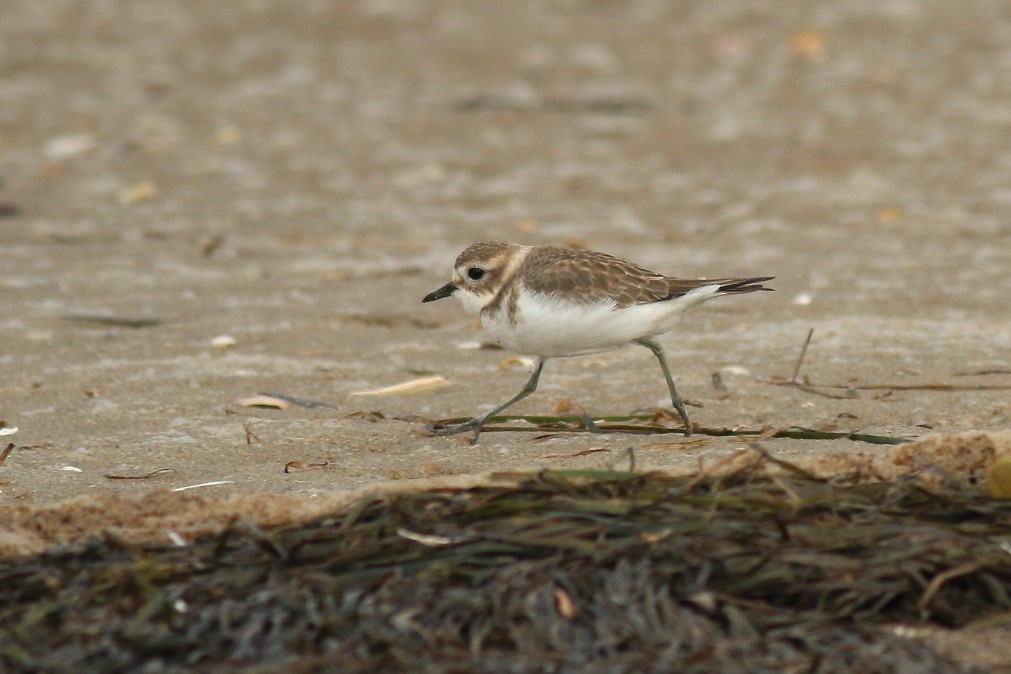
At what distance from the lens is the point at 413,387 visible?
4.87m

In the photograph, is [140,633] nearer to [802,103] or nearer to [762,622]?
[762,622]

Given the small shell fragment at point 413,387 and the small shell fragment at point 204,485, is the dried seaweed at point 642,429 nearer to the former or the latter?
the small shell fragment at point 413,387

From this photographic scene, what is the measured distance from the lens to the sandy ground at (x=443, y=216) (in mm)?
4340

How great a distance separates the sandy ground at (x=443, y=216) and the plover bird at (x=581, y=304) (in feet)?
1.01

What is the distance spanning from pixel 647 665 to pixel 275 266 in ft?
14.4

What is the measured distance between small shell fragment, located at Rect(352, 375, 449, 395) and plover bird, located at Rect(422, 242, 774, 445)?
426 mm

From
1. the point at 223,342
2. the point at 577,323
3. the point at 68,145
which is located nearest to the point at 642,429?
the point at 577,323

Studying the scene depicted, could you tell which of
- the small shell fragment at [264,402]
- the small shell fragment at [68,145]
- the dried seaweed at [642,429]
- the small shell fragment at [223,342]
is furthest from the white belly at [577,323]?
the small shell fragment at [68,145]

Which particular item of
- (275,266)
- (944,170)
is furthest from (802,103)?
(275,266)

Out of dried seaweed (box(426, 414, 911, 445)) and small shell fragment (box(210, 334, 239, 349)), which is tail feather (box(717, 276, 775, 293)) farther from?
small shell fragment (box(210, 334, 239, 349))

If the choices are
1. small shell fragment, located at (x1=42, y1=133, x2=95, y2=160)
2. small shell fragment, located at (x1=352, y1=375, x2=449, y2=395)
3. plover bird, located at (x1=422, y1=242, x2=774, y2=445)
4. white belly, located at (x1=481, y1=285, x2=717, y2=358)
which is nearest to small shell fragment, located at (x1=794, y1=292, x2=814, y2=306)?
plover bird, located at (x1=422, y1=242, x2=774, y2=445)

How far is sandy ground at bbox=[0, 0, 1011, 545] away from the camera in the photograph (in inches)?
A: 171

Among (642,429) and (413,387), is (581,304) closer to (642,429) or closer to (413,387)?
(642,429)

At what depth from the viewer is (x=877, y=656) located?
2779 mm
